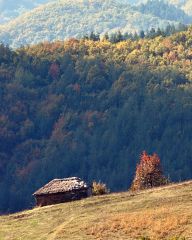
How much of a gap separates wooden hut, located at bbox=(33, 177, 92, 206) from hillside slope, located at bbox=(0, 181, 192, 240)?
894 centimetres

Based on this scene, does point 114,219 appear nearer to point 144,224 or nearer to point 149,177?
point 144,224

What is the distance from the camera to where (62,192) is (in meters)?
82.9

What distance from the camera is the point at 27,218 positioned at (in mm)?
69188

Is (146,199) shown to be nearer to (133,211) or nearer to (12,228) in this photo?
(133,211)

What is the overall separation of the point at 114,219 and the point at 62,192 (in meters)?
23.9

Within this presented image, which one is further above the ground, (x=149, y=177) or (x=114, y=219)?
(x=114, y=219)

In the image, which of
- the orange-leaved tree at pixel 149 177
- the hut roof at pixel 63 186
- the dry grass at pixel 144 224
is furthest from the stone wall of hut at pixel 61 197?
the orange-leaved tree at pixel 149 177

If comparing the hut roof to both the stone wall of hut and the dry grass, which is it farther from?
the dry grass

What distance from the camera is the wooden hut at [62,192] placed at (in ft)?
271

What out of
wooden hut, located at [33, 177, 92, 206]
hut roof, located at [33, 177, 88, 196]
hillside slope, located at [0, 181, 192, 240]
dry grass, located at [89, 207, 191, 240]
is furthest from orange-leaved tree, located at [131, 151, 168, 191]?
dry grass, located at [89, 207, 191, 240]

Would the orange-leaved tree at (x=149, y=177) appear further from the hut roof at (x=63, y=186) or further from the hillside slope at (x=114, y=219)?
the hillside slope at (x=114, y=219)

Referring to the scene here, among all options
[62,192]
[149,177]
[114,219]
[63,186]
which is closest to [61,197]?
[62,192]

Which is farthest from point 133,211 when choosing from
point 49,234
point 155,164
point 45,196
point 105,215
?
point 155,164

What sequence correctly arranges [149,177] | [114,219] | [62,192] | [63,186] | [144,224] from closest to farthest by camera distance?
[144,224], [114,219], [62,192], [63,186], [149,177]
